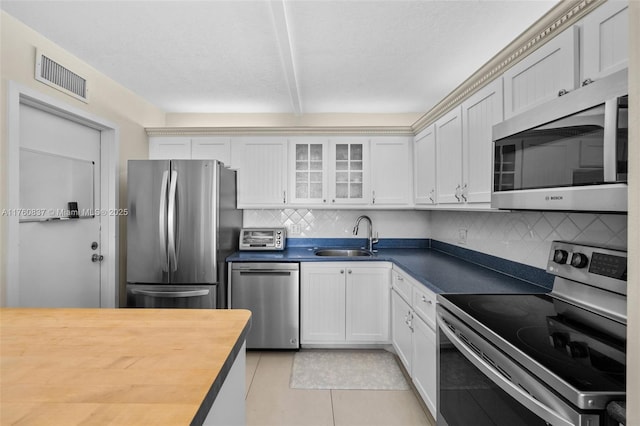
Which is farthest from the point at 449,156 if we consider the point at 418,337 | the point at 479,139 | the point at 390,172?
the point at 418,337

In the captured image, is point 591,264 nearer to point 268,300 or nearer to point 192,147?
point 268,300

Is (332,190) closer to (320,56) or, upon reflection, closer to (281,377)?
(320,56)

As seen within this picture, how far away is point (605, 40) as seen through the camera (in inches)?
44.7

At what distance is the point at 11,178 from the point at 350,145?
8.76 ft

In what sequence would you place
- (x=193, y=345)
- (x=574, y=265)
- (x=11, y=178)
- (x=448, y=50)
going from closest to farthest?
(x=193, y=345), (x=574, y=265), (x=11, y=178), (x=448, y=50)

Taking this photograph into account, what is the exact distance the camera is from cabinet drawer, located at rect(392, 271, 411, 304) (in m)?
2.37

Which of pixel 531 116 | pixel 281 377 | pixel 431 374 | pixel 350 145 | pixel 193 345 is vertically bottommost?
pixel 281 377

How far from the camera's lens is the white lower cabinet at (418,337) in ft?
6.13

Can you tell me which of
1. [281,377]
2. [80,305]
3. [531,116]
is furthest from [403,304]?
[80,305]

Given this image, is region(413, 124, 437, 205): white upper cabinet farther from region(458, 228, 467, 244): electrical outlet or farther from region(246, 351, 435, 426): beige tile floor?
region(246, 351, 435, 426): beige tile floor

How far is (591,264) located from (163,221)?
281 centimetres

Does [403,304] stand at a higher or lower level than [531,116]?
lower

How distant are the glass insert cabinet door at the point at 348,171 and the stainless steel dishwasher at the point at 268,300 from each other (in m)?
0.99

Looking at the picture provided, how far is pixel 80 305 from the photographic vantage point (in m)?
2.49
